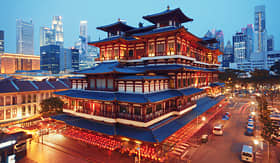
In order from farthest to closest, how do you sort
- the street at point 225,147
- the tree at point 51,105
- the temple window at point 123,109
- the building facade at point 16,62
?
1. the building facade at point 16,62
2. the tree at point 51,105
3. the temple window at point 123,109
4. the street at point 225,147

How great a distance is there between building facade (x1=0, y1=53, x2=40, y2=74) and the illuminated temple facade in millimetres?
182904

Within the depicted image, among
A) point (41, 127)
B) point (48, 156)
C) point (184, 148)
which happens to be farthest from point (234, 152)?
point (41, 127)

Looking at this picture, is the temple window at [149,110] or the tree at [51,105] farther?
the tree at [51,105]

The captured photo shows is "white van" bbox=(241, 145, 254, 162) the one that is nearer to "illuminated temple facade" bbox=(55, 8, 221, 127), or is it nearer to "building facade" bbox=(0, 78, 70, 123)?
"illuminated temple facade" bbox=(55, 8, 221, 127)

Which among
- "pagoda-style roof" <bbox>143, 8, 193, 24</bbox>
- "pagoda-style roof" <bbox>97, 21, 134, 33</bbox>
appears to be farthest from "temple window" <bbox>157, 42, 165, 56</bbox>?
"pagoda-style roof" <bbox>97, 21, 134, 33</bbox>

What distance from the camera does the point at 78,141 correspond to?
86.1ft

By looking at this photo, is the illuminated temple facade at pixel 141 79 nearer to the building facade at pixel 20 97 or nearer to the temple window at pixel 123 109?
the temple window at pixel 123 109

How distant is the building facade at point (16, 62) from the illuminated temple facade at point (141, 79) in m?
183

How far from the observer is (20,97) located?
38500 millimetres

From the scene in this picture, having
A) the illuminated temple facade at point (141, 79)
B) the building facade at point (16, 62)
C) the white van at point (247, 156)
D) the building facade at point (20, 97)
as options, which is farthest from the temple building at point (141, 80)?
the building facade at point (16, 62)

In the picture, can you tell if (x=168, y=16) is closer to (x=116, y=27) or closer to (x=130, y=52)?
(x=130, y=52)

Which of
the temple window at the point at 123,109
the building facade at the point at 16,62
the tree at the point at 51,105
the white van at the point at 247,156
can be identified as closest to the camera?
the white van at the point at 247,156

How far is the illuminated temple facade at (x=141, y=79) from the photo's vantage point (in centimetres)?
2254

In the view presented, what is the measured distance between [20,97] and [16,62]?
565 feet
